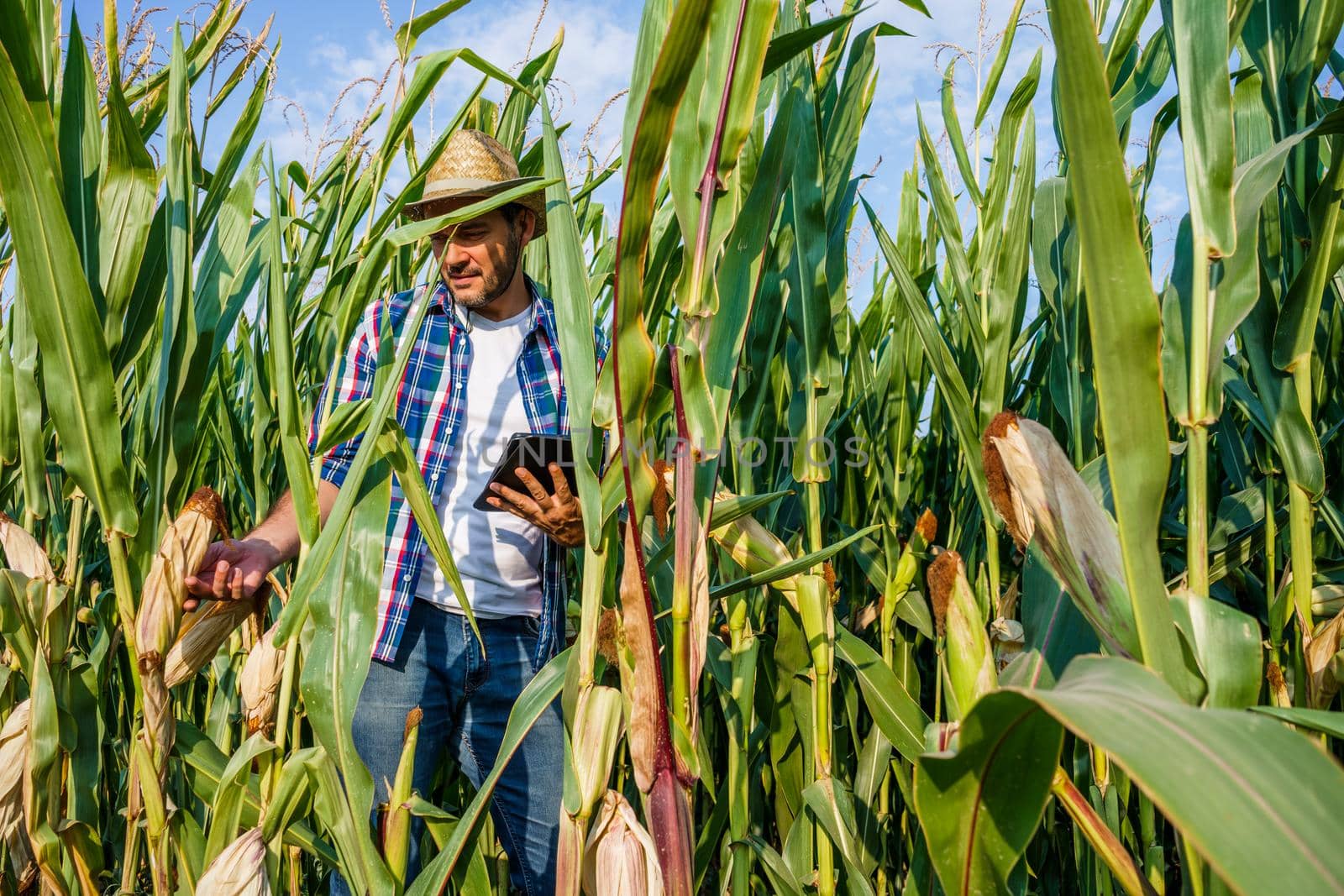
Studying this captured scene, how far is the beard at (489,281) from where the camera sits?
5.16 ft

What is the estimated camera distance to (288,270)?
5.18ft

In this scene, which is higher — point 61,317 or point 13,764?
point 61,317

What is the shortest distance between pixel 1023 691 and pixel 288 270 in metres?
1.48

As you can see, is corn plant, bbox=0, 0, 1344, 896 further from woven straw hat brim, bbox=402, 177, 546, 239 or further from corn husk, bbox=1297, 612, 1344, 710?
woven straw hat brim, bbox=402, 177, 546, 239

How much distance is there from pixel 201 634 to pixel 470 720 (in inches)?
25.3

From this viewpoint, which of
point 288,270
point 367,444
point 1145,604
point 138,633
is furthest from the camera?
point 288,270

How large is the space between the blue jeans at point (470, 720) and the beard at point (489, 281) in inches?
20.9

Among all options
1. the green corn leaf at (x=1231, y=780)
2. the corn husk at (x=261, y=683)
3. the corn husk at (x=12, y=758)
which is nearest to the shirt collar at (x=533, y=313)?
the corn husk at (x=261, y=683)

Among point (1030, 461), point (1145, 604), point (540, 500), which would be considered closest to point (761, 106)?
→ point (540, 500)

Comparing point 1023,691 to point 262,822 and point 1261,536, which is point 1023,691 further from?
point 1261,536

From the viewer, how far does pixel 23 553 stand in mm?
1146

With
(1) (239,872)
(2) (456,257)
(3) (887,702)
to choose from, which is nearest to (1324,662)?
(3) (887,702)

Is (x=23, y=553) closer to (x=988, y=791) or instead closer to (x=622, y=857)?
(x=622, y=857)

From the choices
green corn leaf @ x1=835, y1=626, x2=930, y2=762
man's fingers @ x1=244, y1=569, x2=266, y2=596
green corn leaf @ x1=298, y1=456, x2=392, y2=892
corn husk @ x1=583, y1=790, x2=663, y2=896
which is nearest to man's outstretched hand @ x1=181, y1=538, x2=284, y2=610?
man's fingers @ x1=244, y1=569, x2=266, y2=596
